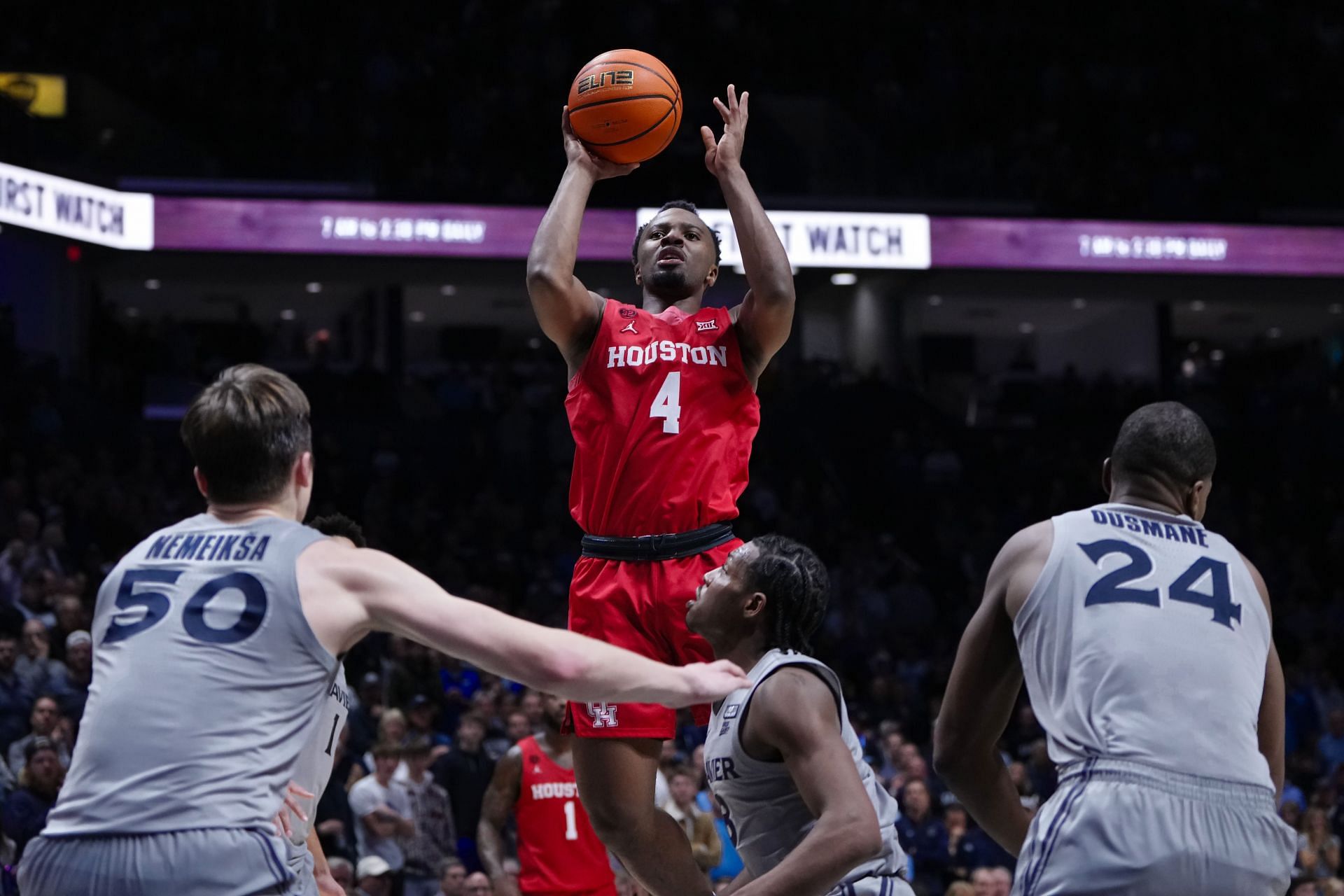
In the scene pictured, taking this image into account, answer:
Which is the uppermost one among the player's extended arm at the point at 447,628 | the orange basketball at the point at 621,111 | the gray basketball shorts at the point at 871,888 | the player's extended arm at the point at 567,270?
the orange basketball at the point at 621,111

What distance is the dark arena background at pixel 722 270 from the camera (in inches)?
618

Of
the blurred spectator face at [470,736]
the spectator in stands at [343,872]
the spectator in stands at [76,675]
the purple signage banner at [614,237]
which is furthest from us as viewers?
the purple signage banner at [614,237]

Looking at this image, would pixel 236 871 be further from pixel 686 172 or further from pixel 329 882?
pixel 686 172

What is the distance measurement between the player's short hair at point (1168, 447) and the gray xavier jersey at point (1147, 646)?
105 millimetres

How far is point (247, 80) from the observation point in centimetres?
1914

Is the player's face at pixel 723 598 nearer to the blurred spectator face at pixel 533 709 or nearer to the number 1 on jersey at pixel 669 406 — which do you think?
the number 1 on jersey at pixel 669 406

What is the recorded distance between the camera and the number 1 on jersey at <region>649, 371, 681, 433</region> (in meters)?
5.03

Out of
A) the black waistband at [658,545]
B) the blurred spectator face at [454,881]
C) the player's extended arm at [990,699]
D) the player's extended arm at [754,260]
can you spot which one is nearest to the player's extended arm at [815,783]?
the player's extended arm at [990,699]

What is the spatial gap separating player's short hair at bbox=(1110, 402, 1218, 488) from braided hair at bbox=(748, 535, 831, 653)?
3.01 ft

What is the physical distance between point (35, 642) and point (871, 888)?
799 cm

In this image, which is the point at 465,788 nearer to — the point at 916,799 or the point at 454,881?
the point at 454,881

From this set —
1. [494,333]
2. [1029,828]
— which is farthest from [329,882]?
[494,333]

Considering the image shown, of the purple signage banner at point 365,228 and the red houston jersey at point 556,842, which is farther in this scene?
the purple signage banner at point 365,228

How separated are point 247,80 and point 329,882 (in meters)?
16.0
